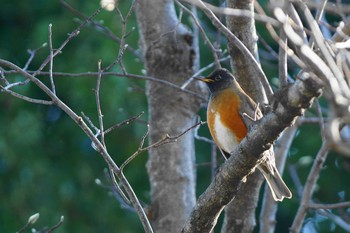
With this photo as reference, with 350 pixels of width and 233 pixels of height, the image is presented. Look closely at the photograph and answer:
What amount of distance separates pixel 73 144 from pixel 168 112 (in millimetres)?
4638

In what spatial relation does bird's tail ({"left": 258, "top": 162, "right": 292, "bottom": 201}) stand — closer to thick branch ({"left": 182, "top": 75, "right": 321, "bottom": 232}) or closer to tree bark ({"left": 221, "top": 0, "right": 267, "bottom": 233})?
tree bark ({"left": 221, "top": 0, "right": 267, "bottom": 233})

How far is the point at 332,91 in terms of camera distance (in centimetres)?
259

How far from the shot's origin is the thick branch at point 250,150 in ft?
11.7

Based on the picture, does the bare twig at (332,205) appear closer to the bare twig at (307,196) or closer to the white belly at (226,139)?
the bare twig at (307,196)

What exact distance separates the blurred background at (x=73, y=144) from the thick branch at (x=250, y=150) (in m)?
4.99

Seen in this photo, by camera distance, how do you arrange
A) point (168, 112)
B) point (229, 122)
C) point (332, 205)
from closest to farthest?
point (332, 205)
point (229, 122)
point (168, 112)

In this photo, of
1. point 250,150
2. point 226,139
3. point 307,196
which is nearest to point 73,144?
point 226,139

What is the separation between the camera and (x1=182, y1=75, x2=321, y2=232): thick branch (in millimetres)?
3576

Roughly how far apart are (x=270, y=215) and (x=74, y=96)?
4216 millimetres

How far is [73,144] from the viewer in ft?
34.6

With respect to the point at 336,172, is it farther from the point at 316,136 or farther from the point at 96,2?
the point at 96,2

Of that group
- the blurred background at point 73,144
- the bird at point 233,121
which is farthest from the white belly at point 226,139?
the blurred background at point 73,144

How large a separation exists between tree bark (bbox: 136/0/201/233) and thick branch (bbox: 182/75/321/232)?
5.03 feet

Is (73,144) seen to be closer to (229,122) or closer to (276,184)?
(229,122)
